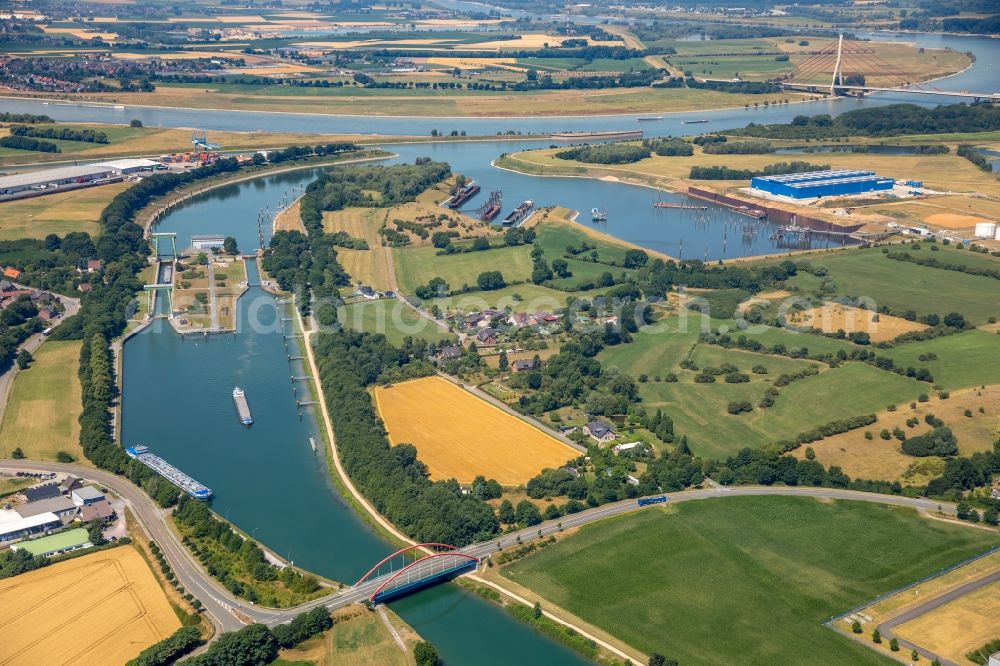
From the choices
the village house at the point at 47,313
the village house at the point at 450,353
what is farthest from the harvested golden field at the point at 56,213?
the village house at the point at 450,353

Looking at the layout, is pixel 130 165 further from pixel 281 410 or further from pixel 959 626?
pixel 959 626

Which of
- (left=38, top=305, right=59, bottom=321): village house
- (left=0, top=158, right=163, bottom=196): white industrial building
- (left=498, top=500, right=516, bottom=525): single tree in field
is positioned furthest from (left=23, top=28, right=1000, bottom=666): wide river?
(left=0, top=158, right=163, bottom=196): white industrial building

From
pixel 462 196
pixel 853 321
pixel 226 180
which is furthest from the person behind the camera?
pixel 226 180

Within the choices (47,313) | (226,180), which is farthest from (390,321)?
(226,180)

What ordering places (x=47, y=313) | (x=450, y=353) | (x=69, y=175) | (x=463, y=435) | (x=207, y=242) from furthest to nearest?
(x=69, y=175), (x=207, y=242), (x=47, y=313), (x=450, y=353), (x=463, y=435)

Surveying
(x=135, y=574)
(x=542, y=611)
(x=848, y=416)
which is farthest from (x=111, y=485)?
(x=848, y=416)

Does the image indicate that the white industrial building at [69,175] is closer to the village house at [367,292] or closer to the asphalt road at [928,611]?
the village house at [367,292]

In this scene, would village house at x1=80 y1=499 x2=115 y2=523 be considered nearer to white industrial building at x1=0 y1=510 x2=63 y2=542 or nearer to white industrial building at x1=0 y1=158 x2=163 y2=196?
white industrial building at x1=0 y1=510 x2=63 y2=542
